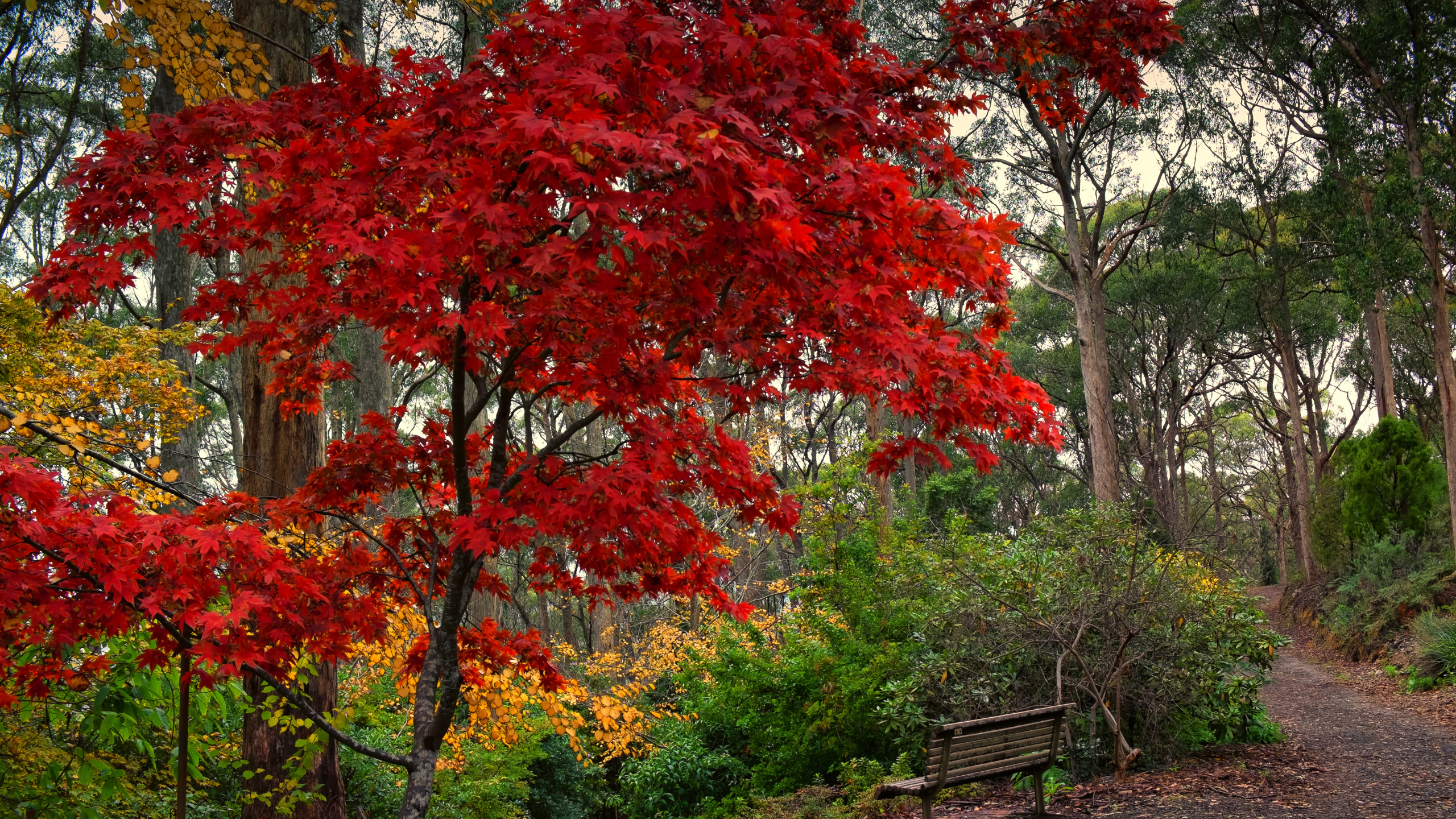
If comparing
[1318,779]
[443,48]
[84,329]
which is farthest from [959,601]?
[443,48]

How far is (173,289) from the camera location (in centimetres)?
1516

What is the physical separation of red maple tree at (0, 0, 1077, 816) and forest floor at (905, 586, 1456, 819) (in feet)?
10.2

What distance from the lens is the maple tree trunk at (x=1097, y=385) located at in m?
13.7

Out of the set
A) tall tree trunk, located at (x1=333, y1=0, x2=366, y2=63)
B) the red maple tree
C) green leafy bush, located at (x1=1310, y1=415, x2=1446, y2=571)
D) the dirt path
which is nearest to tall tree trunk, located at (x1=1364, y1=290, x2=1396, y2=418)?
green leafy bush, located at (x1=1310, y1=415, x2=1446, y2=571)

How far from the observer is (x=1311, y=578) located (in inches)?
749

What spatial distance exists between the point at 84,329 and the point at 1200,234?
74.0 ft

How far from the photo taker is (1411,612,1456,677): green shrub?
9.65m

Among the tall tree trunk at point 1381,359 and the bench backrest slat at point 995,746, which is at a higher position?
the tall tree trunk at point 1381,359

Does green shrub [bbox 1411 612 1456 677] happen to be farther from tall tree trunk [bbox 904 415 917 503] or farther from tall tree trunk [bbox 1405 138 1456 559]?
tall tree trunk [bbox 904 415 917 503]

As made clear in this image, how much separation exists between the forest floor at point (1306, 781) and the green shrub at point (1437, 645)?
30.3 inches

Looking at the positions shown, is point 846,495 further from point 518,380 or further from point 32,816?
point 32,816

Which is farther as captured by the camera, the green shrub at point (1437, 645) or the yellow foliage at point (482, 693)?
the green shrub at point (1437, 645)

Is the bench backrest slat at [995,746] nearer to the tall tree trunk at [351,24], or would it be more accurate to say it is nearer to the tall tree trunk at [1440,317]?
the tall tree trunk at [351,24]

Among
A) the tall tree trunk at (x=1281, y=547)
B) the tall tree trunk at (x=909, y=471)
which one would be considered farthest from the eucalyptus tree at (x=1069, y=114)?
the tall tree trunk at (x=1281, y=547)
